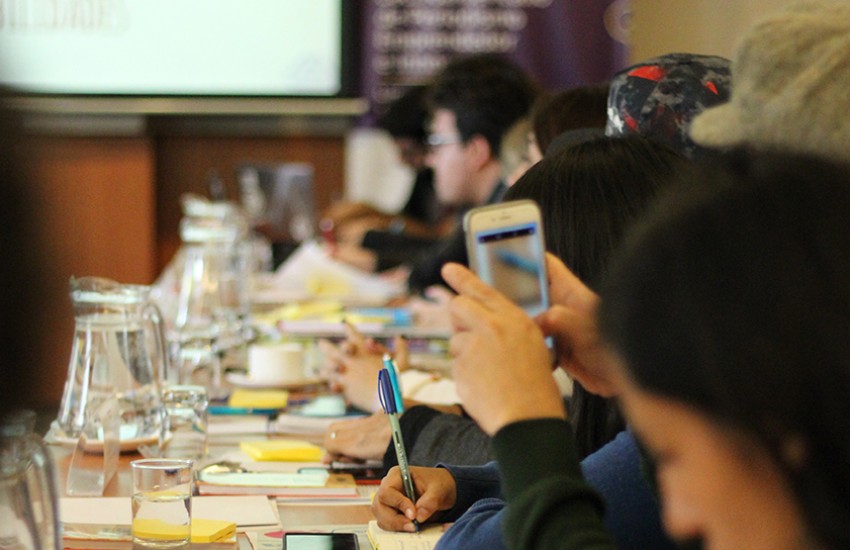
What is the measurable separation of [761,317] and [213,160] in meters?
5.42

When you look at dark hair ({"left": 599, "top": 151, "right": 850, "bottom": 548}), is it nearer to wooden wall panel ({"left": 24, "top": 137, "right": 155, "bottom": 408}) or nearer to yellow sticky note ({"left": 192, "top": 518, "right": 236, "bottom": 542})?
yellow sticky note ({"left": 192, "top": 518, "right": 236, "bottom": 542})

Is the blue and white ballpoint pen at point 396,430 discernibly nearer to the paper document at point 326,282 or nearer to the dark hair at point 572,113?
the dark hair at point 572,113

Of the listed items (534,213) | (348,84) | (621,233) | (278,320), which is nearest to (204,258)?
(278,320)

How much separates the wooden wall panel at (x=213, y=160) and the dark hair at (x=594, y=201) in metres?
4.63

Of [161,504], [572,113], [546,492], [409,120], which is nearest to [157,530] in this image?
[161,504]

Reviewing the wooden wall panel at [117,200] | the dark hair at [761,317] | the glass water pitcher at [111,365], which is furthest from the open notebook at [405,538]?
the wooden wall panel at [117,200]

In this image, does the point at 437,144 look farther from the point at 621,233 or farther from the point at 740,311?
the point at 740,311

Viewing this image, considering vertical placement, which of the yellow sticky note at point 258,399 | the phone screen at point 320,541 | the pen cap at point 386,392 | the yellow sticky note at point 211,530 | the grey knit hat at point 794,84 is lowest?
the yellow sticky note at point 258,399

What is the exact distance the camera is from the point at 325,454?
168 centimetres

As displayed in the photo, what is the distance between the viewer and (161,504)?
1.23 meters

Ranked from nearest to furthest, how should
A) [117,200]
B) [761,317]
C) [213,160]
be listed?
1. [761,317]
2. [117,200]
3. [213,160]

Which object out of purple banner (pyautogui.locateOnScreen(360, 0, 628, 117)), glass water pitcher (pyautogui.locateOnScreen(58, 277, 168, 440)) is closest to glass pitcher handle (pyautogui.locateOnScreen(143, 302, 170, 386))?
glass water pitcher (pyautogui.locateOnScreen(58, 277, 168, 440))

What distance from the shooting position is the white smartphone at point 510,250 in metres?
1.05

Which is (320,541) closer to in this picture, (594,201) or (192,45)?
(594,201)
